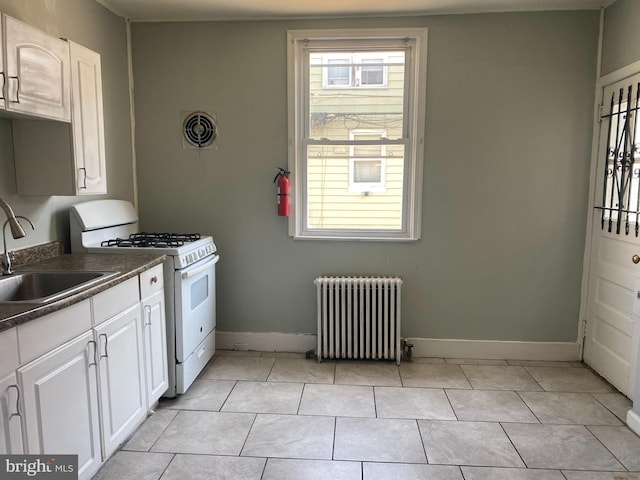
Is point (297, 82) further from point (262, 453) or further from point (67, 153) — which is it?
point (262, 453)

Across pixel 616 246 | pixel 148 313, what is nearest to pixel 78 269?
pixel 148 313

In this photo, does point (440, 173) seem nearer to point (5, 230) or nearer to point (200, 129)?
point (200, 129)

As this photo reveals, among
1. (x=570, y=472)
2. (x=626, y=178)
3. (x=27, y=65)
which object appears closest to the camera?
(x=27, y=65)

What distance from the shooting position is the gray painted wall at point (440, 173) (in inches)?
130

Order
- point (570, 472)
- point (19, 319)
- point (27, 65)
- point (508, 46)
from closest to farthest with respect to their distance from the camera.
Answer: point (19, 319) < point (27, 65) < point (570, 472) < point (508, 46)

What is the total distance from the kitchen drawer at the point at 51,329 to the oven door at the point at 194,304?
0.86 m

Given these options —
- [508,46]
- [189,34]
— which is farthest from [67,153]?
[508,46]

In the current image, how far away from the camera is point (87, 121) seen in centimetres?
253

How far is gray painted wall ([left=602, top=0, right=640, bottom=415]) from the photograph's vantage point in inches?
112

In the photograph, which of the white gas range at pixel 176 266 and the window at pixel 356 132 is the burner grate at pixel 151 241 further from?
the window at pixel 356 132

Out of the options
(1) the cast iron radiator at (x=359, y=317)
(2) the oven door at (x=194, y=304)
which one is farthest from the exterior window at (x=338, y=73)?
(2) the oven door at (x=194, y=304)

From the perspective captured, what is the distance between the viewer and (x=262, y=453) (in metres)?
2.33

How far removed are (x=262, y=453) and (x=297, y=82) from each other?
254 cm

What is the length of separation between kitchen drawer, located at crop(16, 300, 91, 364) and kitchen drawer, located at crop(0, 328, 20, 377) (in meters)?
0.02
